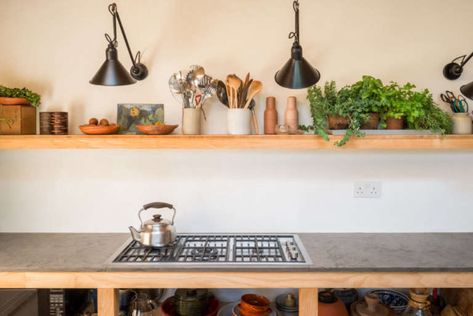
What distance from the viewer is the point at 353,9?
1993 mm

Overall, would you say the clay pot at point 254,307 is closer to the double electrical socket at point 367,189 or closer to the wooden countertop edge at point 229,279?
the wooden countertop edge at point 229,279

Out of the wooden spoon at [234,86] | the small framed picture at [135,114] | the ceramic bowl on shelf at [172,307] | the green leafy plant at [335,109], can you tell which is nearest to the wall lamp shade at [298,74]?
the green leafy plant at [335,109]

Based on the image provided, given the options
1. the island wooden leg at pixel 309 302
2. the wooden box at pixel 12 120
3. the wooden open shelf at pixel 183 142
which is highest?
the wooden box at pixel 12 120

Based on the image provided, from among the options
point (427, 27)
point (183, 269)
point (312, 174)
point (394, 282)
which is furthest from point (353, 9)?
point (183, 269)

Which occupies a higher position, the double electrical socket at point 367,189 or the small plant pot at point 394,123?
the small plant pot at point 394,123

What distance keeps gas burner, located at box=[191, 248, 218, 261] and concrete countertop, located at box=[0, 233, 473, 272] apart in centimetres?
10

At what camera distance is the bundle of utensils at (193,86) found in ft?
6.14

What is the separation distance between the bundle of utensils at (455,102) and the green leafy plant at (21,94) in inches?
89.9

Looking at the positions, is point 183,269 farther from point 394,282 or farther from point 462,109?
point 462,109

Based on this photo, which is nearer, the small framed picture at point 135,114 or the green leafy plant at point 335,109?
the green leafy plant at point 335,109

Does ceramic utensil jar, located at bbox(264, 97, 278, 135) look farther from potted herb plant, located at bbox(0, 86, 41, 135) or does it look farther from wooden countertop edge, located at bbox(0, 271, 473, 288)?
potted herb plant, located at bbox(0, 86, 41, 135)

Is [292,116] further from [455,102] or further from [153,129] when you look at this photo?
[455,102]

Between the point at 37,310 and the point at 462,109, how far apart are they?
2.38 meters

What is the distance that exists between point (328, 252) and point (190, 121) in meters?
0.98
